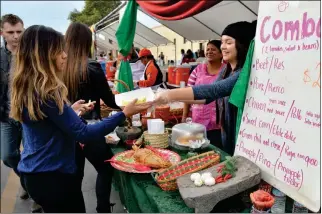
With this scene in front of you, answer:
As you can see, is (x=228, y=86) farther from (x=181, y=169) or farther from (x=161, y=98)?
(x=181, y=169)

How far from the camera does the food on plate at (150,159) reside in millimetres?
1568

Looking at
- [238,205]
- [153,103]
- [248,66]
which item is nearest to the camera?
[238,205]

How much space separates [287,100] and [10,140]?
2491mm

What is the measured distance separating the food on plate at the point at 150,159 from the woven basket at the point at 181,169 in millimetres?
108

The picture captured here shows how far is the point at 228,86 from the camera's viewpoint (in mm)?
1598

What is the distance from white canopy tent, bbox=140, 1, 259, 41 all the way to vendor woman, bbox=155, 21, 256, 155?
65.5 inches

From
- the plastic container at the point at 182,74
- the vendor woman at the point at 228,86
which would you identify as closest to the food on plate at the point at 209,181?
the vendor woman at the point at 228,86

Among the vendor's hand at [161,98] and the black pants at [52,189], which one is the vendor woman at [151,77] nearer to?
the vendor's hand at [161,98]

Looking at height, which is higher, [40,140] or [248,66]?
[248,66]

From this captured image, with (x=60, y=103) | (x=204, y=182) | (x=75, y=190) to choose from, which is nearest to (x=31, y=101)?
(x=60, y=103)

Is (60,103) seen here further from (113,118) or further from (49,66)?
(113,118)

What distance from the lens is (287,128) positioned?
1147mm

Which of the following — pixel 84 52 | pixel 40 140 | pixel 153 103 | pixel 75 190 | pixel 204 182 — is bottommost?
pixel 75 190

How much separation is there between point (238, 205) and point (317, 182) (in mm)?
359
